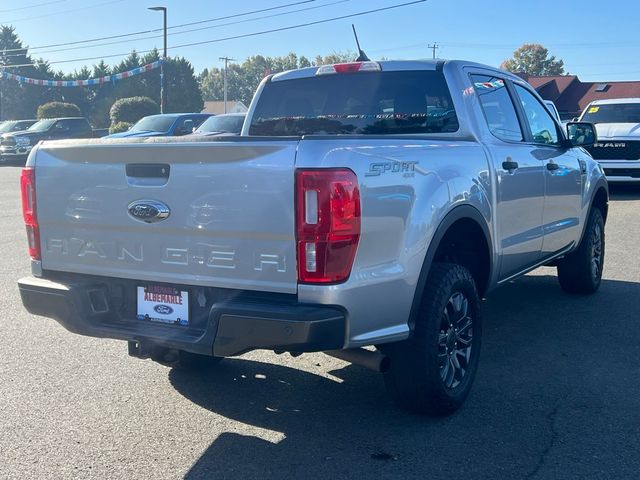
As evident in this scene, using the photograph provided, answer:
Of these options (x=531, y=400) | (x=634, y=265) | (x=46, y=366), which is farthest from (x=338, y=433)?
(x=634, y=265)

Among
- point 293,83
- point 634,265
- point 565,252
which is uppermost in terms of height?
point 293,83

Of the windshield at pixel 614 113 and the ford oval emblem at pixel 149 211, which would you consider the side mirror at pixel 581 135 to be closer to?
the ford oval emblem at pixel 149 211

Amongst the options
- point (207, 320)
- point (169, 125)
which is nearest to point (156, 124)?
point (169, 125)

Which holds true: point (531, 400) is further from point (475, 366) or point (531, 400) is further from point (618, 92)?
point (618, 92)

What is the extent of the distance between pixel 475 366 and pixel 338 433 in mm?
990

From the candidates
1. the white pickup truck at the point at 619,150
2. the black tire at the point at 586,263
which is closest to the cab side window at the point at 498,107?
the black tire at the point at 586,263

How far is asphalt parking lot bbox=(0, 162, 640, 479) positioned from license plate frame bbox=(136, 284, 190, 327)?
2.13ft

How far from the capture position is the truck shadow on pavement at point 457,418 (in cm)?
368

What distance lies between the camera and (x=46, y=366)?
5.12 meters

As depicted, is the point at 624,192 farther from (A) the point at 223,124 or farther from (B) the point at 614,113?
(A) the point at 223,124

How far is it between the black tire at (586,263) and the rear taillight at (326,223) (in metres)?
4.05

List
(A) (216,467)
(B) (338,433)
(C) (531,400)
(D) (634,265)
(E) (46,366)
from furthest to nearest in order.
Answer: (D) (634,265) < (E) (46,366) < (C) (531,400) < (B) (338,433) < (A) (216,467)

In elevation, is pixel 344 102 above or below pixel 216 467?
above

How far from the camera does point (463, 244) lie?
188 inches
